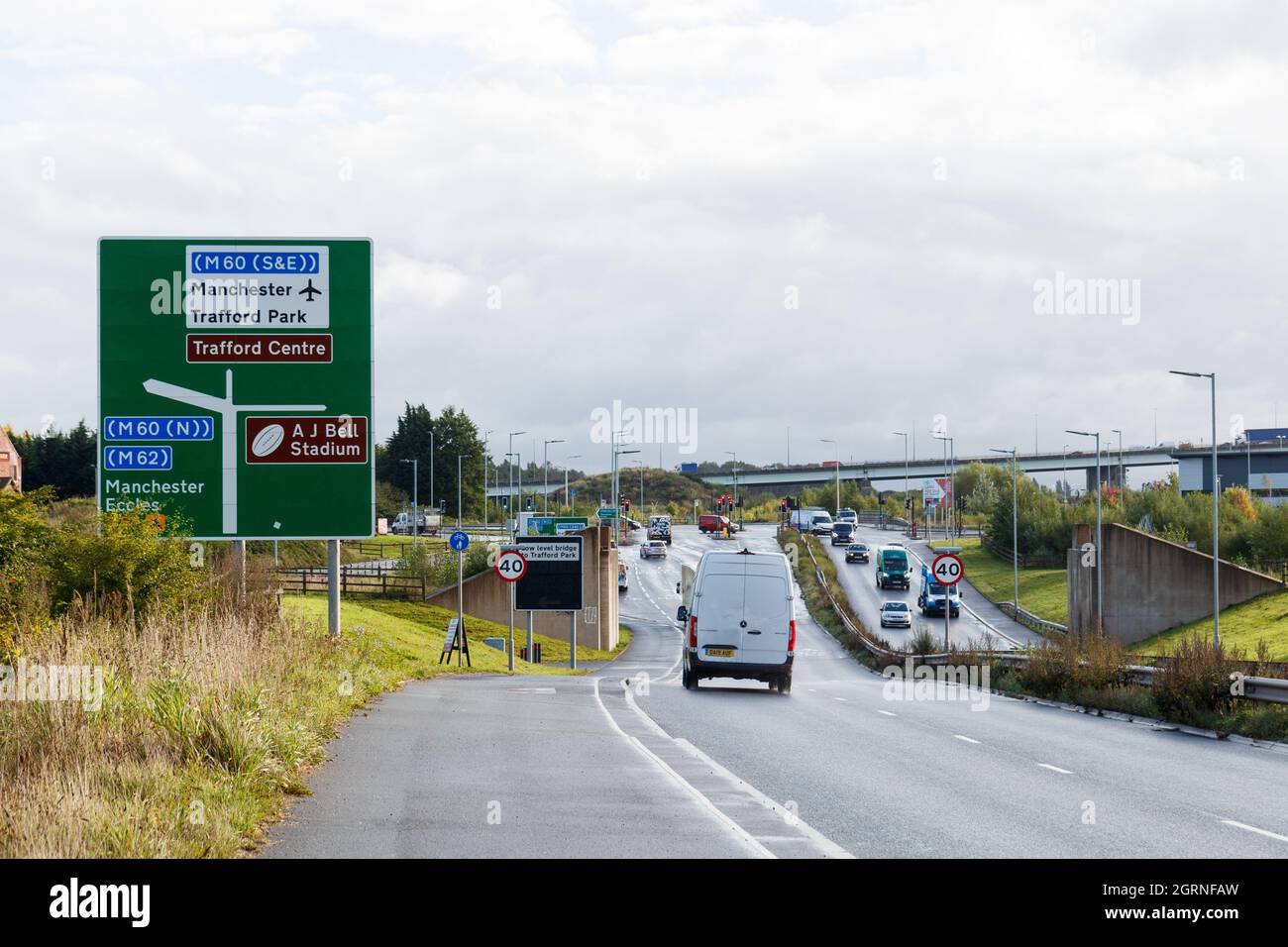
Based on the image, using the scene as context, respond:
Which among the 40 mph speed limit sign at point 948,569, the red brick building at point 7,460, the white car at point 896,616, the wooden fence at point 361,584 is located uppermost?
the red brick building at point 7,460

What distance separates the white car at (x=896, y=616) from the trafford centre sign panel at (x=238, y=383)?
49.4m

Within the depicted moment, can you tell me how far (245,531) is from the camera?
73.4ft

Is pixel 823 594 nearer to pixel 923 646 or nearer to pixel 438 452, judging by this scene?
pixel 923 646

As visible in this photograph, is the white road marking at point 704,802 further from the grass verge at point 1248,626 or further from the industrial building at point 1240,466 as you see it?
the industrial building at point 1240,466

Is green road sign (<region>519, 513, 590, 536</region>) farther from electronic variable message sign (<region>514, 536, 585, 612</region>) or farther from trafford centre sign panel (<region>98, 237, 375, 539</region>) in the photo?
trafford centre sign panel (<region>98, 237, 375, 539</region>)

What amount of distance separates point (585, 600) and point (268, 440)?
39166 millimetres

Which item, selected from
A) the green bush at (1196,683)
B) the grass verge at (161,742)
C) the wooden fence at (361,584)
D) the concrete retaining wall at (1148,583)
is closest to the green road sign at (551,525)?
the wooden fence at (361,584)

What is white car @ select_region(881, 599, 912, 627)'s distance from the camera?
68.2 m

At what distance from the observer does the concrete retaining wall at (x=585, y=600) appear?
62.6m

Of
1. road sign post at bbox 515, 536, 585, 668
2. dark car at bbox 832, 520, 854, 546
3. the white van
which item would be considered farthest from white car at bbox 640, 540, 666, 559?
the white van

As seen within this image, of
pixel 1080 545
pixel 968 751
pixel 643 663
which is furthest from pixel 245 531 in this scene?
pixel 1080 545

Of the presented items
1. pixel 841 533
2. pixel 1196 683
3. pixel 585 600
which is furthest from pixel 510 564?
pixel 841 533

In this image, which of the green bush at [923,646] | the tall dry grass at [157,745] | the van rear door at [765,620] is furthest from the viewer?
the green bush at [923,646]

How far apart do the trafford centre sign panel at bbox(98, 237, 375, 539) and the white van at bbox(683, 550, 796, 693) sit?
7.45m
